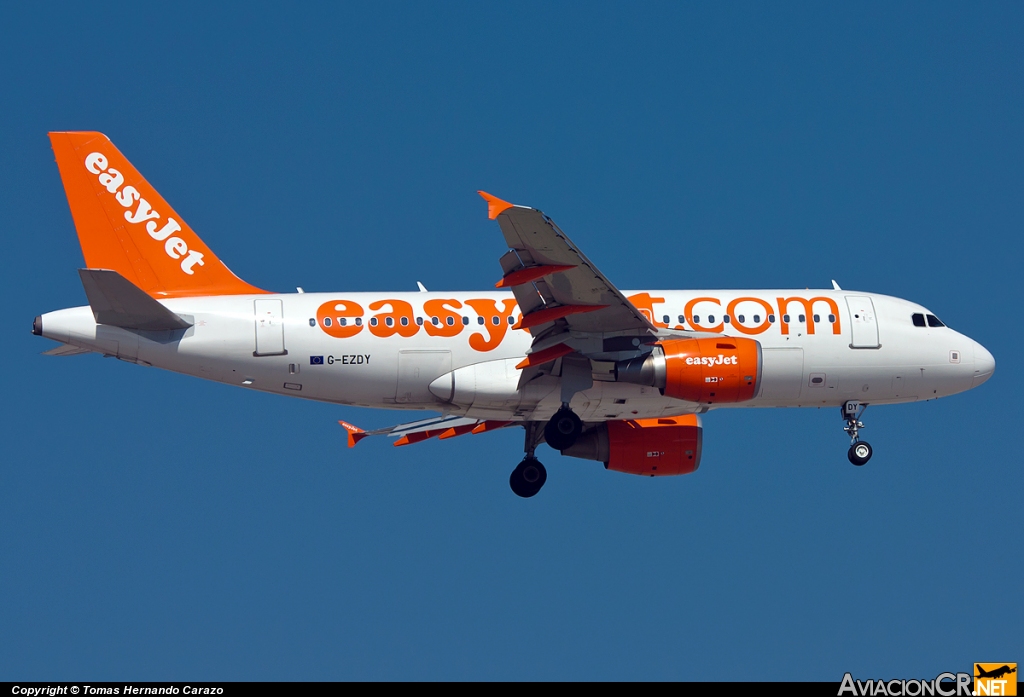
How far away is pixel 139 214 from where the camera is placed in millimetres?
43219

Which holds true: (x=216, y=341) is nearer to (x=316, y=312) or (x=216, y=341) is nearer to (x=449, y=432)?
(x=316, y=312)

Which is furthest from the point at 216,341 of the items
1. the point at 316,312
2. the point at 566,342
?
the point at 566,342

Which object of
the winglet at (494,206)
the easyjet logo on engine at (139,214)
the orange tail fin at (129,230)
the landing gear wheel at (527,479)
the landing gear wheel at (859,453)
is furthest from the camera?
the landing gear wheel at (527,479)

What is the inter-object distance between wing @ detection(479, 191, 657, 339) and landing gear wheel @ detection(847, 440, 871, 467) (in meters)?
7.62

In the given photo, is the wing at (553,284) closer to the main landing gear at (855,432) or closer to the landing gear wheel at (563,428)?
the landing gear wheel at (563,428)

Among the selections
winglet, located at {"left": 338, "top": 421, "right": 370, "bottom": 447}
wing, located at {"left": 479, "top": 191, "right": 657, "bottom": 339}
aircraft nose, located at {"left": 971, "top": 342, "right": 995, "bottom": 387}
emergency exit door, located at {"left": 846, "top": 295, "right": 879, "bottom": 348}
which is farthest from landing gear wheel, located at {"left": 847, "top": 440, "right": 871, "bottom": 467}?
winglet, located at {"left": 338, "top": 421, "right": 370, "bottom": 447}

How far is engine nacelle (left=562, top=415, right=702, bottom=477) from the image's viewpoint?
4572 centimetres

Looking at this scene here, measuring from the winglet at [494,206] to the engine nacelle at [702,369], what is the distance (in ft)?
23.1

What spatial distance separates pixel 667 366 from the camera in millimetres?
40438

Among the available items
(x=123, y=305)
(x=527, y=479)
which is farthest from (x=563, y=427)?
(x=123, y=305)

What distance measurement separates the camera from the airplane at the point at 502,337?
40.4m

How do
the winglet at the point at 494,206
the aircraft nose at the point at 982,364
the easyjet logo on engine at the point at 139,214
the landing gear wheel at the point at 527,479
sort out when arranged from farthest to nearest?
the landing gear wheel at the point at 527,479
the aircraft nose at the point at 982,364
the easyjet logo on engine at the point at 139,214
the winglet at the point at 494,206

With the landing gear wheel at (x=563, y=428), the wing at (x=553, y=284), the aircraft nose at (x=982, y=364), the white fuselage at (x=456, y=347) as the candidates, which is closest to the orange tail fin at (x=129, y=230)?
the white fuselage at (x=456, y=347)

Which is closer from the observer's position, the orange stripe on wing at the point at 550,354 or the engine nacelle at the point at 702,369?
the engine nacelle at the point at 702,369
